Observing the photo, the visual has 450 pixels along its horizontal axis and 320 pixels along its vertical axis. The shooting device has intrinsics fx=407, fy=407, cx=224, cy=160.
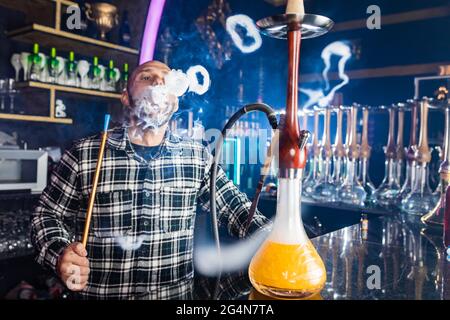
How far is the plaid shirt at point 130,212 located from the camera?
0.93 m

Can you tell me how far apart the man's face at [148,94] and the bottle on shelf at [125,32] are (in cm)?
73

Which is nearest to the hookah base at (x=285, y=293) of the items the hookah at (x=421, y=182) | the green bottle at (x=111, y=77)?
the hookah at (x=421, y=182)

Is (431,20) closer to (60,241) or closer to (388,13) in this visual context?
(388,13)

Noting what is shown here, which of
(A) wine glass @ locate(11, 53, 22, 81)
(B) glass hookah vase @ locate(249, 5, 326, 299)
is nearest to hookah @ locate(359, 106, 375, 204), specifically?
(B) glass hookah vase @ locate(249, 5, 326, 299)

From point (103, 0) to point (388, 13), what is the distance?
163 centimetres

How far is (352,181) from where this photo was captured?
1786 mm

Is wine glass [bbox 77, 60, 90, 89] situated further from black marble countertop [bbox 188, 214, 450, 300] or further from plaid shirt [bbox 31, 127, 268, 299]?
black marble countertop [bbox 188, 214, 450, 300]

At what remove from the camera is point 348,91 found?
8.87ft

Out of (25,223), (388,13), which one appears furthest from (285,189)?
(388,13)

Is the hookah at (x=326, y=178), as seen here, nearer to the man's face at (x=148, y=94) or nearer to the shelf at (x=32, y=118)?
the man's face at (x=148, y=94)

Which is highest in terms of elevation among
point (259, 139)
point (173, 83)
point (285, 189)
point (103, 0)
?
point (103, 0)

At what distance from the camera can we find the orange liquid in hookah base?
57 cm

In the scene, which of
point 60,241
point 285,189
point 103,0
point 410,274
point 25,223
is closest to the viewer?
point 285,189

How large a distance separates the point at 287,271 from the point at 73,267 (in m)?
0.44
